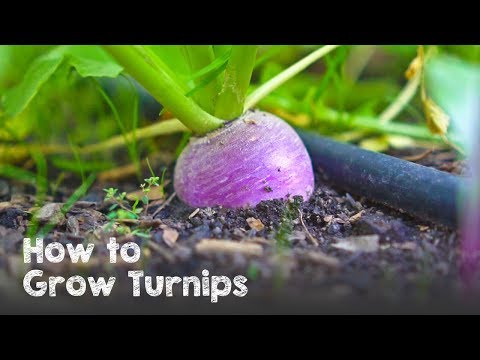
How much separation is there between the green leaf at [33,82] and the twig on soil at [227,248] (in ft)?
1.76

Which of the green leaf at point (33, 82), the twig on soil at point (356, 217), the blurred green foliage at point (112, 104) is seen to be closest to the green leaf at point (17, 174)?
the blurred green foliage at point (112, 104)

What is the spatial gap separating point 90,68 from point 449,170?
0.86 metres

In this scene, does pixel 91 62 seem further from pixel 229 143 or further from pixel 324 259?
pixel 324 259

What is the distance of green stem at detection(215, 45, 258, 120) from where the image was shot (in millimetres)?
1181

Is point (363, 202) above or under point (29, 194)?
under

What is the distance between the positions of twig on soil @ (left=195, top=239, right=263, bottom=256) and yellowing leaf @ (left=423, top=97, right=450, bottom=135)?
2.11 feet

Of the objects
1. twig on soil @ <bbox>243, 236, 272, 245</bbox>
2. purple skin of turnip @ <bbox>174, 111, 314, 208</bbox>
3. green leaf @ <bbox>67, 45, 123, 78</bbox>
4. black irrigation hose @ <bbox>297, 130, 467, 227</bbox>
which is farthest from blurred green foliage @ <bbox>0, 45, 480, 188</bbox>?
twig on soil @ <bbox>243, 236, 272, 245</bbox>

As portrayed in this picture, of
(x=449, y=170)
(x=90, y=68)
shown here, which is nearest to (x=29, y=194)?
(x=90, y=68)

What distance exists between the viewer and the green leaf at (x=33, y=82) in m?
1.24

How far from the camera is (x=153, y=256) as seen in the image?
97cm

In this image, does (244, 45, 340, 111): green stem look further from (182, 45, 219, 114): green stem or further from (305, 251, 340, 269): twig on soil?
(305, 251, 340, 269): twig on soil

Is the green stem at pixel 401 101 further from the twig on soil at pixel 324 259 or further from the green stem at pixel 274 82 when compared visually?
the twig on soil at pixel 324 259

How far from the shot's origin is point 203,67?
49.4 inches

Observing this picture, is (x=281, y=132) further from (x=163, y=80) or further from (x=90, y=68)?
(x=90, y=68)
